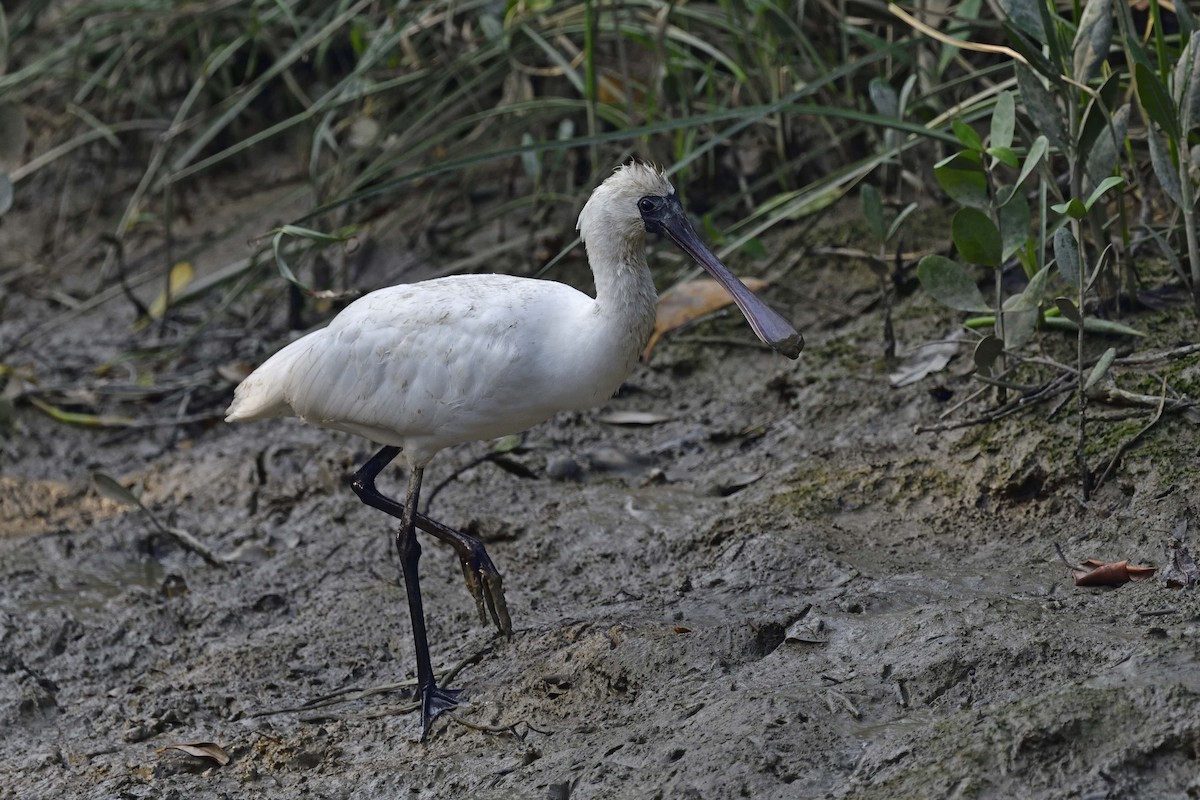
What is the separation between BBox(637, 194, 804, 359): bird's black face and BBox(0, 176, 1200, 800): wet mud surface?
0.62m

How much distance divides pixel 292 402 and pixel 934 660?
224 centimetres

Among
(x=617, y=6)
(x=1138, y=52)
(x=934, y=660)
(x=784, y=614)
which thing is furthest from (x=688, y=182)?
(x=934, y=660)

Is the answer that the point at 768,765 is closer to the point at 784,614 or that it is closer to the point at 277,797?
the point at 784,614

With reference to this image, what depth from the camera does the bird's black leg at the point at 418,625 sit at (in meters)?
3.89

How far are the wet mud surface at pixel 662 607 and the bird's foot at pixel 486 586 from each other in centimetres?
8

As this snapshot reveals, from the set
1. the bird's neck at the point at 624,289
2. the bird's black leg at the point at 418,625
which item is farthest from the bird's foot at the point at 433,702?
the bird's neck at the point at 624,289

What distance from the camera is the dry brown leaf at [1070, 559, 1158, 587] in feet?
11.8

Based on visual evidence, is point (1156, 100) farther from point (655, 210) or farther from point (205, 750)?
point (205, 750)

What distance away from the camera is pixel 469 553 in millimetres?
4344

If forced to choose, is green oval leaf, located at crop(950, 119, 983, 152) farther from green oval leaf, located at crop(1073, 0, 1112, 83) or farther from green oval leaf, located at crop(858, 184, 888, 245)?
green oval leaf, located at crop(858, 184, 888, 245)

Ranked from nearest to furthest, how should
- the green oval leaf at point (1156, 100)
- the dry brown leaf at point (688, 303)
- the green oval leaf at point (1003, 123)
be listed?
the green oval leaf at point (1156, 100) → the green oval leaf at point (1003, 123) → the dry brown leaf at point (688, 303)

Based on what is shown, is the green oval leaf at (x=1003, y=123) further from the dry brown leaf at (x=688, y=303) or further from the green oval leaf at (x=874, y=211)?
the dry brown leaf at (x=688, y=303)

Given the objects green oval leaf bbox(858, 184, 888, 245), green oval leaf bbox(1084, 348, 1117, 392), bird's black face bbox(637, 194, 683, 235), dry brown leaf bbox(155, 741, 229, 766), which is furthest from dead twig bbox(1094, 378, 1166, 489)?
dry brown leaf bbox(155, 741, 229, 766)

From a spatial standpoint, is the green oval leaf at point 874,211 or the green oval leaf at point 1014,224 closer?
the green oval leaf at point 1014,224
